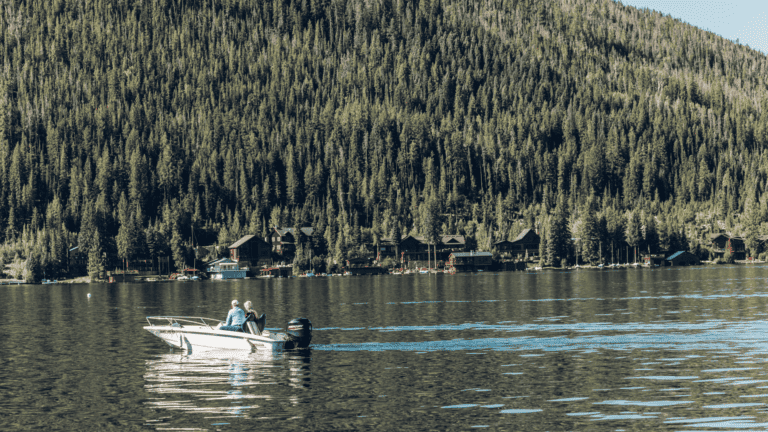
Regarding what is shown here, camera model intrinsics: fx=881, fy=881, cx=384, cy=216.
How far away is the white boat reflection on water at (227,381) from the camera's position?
41156mm

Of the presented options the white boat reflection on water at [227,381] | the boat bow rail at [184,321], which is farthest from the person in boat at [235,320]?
the white boat reflection on water at [227,381]

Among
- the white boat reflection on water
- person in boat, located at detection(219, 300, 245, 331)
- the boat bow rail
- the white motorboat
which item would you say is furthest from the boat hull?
the boat bow rail

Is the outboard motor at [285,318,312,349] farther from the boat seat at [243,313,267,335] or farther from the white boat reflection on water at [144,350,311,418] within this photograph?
the boat seat at [243,313,267,335]

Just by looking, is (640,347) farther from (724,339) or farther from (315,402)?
(315,402)

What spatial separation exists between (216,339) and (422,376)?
64.5 ft

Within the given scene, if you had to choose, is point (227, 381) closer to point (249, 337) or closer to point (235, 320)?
point (249, 337)

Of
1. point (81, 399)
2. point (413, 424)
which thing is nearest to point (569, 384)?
point (413, 424)

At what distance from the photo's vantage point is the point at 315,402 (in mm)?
41656

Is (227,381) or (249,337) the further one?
(249,337)

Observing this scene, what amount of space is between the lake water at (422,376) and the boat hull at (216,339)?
87 cm

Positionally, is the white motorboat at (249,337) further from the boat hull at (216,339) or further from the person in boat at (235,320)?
the person in boat at (235,320)

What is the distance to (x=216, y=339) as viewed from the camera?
206 ft

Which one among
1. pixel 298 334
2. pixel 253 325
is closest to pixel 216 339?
pixel 253 325

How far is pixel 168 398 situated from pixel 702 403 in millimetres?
25275
